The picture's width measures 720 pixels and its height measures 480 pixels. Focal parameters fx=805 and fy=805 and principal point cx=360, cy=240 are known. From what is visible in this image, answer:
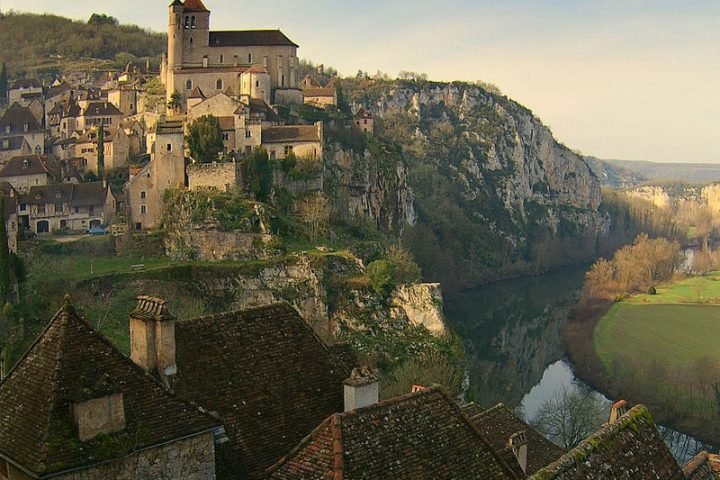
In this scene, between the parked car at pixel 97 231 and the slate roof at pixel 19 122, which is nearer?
the parked car at pixel 97 231

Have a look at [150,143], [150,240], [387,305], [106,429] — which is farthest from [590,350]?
[106,429]

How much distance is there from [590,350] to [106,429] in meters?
55.1

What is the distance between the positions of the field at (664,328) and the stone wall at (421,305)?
15.7 meters

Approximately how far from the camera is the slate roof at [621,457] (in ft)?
30.1

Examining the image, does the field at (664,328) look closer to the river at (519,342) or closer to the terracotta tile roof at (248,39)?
the river at (519,342)

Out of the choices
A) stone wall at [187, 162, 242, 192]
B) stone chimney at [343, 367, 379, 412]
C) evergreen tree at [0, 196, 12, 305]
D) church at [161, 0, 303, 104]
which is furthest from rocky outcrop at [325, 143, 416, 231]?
stone chimney at [343, 367, 379, 412]

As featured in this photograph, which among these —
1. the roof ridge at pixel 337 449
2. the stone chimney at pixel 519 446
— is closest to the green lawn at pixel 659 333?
the stone chimney at pixel 519 446

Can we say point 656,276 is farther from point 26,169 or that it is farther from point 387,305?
point 26,169

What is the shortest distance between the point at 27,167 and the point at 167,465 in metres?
54.9

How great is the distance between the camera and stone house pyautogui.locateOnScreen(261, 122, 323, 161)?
192 ft

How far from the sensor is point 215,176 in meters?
54.8

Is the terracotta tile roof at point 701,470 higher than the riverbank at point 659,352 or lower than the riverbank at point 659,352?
higher

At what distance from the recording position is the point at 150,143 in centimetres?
6325

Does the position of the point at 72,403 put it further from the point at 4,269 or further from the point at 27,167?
the point at 27,167
